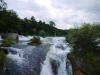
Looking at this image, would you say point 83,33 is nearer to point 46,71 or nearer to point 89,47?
point 89,47

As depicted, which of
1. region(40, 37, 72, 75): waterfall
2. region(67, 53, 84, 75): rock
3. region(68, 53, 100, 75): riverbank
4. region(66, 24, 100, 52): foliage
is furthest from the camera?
region(40, 37, 72, 75): waterfall

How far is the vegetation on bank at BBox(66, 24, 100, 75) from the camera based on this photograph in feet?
37.2

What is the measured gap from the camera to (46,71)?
12.7m

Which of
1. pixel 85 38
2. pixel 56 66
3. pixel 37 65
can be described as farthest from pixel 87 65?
pixel 37 65

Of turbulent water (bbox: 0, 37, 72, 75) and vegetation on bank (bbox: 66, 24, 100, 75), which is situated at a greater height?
vegetation on bank (bbox: 66, 24, 100, 75)

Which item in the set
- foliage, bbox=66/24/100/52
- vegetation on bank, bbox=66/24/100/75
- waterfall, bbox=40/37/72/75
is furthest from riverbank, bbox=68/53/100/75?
waterfall, bbox=40/37/72/75

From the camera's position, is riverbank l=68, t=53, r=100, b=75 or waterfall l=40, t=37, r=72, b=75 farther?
waterfall l=40, t=37, r=72, b=75

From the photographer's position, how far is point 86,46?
1238 cm

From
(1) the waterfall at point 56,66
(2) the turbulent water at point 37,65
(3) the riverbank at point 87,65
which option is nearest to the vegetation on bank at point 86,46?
(3) the riverbank at point 87,65

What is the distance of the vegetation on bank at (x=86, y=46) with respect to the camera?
1134 cm

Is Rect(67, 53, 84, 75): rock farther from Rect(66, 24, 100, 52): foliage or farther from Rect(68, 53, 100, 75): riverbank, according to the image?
Rect(66, 24, 100, 52): foliage

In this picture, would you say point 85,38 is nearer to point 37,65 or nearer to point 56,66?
point 56,66

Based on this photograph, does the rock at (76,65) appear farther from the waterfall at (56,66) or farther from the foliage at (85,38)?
the foliage at (85,38)

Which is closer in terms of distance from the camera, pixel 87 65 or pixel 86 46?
pixel 87 65
